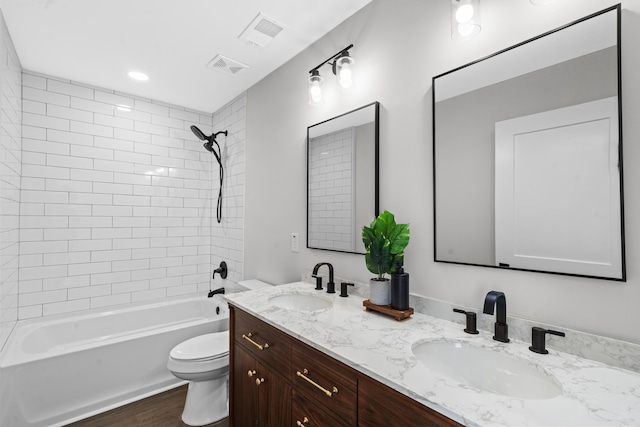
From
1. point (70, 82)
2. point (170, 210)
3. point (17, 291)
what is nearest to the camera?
point (17, 291)

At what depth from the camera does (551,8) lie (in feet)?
3.46

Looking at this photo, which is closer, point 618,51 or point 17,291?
point 618,51

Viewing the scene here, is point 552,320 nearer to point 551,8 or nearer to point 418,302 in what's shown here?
point 418,302

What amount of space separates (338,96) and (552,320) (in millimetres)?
1537

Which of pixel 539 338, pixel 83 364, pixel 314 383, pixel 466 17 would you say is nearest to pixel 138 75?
pixel 83 364

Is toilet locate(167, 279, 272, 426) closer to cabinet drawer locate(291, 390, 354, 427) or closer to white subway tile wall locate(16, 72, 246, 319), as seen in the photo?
white subway tile wall locate(16, 72, 246, 319)

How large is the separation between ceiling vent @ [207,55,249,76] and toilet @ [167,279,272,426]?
6.86 ft

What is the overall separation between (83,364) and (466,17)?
3002 millimetres

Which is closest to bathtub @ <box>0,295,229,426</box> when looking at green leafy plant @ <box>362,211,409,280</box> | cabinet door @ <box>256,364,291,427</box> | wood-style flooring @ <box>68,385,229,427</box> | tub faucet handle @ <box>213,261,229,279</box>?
wood-style flooring @ <box>68,385,229,427</box>

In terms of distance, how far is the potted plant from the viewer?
1301 millimetres

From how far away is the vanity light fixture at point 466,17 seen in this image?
116cm

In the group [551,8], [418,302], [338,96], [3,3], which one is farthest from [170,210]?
[551,8]

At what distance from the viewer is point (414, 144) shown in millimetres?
1450

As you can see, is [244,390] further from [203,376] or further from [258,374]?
[203,376]
